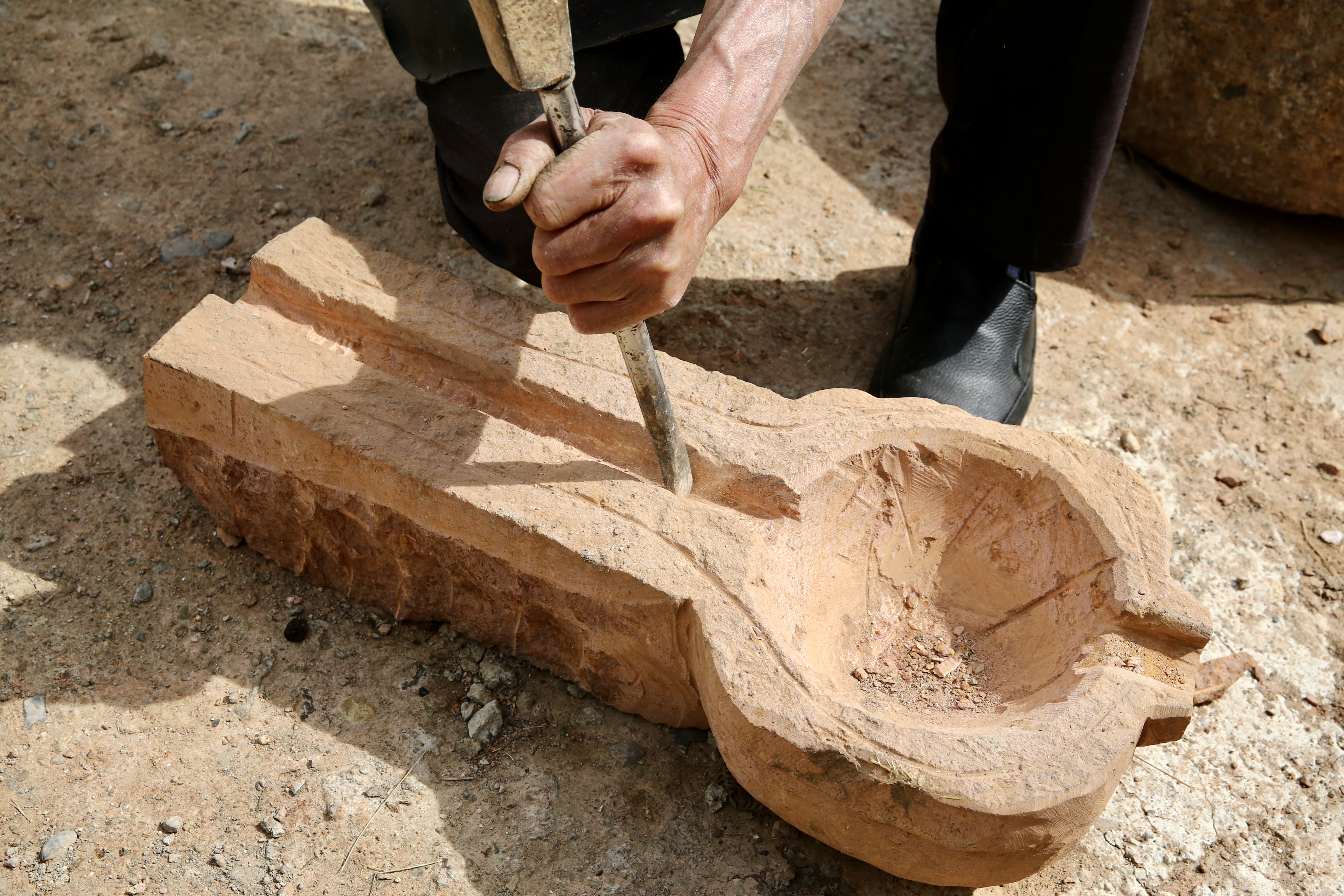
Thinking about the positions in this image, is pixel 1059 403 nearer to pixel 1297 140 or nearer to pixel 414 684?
pixel 1297 140

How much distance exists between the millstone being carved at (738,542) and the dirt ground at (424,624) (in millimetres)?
196

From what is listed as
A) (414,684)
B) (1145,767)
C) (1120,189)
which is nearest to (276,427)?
(414,684)

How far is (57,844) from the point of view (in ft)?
6.20

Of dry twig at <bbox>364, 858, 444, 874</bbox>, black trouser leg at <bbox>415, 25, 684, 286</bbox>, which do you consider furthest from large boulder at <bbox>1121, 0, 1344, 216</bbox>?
dry twig at <bbox>364, 858, 444, 874</bbox>

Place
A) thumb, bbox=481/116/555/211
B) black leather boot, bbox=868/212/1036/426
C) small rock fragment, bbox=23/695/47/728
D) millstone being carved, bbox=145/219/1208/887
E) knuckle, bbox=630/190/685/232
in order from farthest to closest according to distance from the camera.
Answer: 1. black leather boot, bbox=868/212/1036/426
2. small rock fragment, bbox=23/695/47/728
3. millstone being carved, bbox=145/219/1208/887
4. knuckle, bbox=630/190/685/232
5. thumb, bbox=481/116/555/211

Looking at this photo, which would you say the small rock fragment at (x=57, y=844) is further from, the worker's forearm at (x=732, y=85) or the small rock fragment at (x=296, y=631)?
the worker's forearm at (x=732, y=85)

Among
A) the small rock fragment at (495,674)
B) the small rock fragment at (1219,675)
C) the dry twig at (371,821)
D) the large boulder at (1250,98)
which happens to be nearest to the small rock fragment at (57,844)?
the dry twig at (371,821)

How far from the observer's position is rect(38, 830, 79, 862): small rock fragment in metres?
1.88

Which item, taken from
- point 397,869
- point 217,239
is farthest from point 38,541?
point 397,869

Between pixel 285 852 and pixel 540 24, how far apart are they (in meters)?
1.55

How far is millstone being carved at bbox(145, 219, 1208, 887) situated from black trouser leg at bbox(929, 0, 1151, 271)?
0.76m

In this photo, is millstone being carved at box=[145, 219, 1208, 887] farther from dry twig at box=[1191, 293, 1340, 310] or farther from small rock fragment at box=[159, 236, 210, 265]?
dry twig at box=[1191, 293, 1340, 310]

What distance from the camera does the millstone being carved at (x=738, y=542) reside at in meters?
1.65

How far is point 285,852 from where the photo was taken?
1912 millimetres
